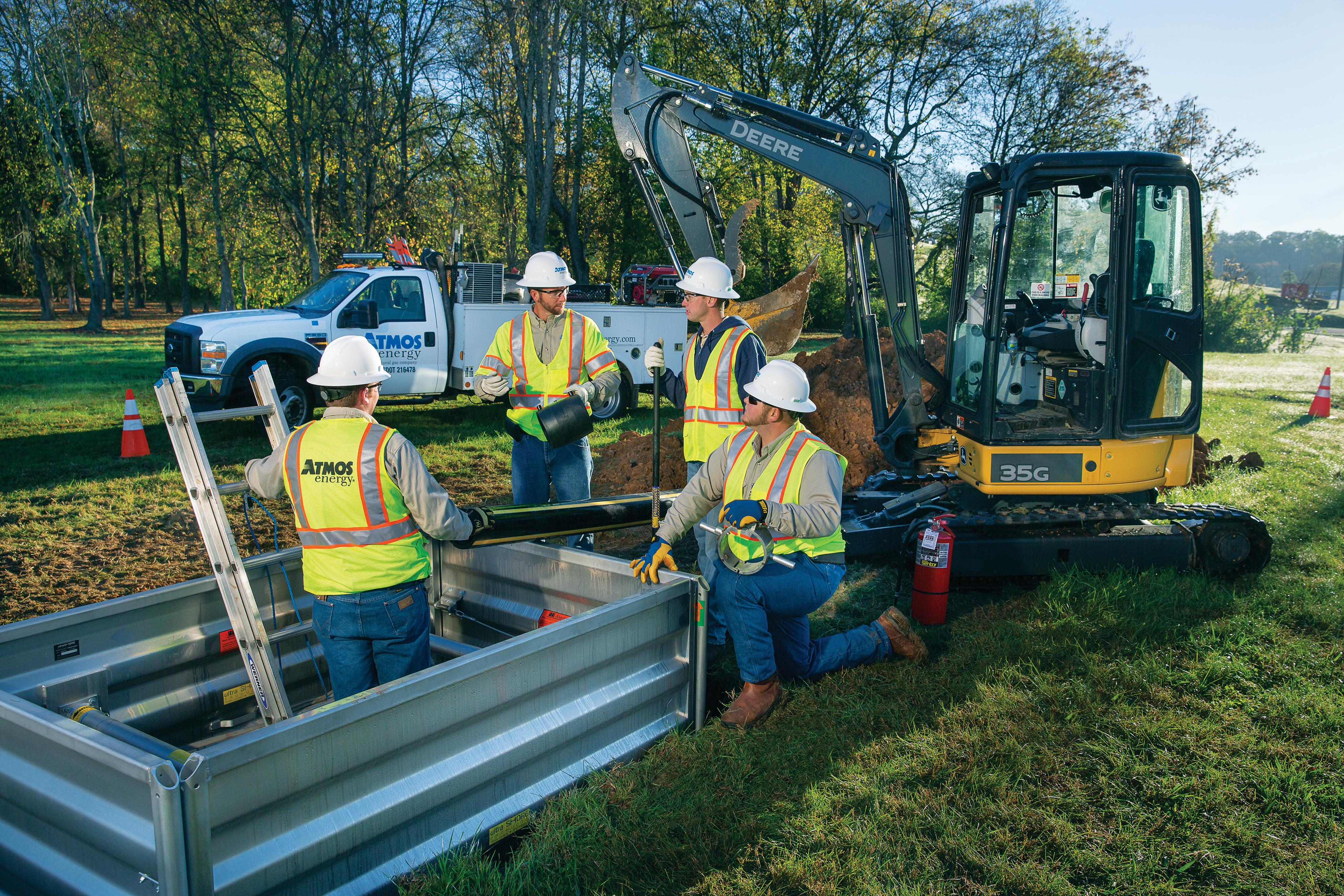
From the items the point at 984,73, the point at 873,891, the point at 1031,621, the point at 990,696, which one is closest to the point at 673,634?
the point at 873,891

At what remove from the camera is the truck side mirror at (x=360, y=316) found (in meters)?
11.3

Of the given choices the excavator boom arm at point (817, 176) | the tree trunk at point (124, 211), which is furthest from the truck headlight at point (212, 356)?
the tree trunk at point (124, 211)

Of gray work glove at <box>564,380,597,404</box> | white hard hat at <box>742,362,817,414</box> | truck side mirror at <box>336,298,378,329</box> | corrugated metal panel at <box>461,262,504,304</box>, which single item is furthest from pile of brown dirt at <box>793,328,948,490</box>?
truck side mirror at <box>336,298,378,329</box>

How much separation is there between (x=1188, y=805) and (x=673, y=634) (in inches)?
86.1

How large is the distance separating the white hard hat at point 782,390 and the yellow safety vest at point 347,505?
1.67 m

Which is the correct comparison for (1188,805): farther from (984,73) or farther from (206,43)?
(984,73)

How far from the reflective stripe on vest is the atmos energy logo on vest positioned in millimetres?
2079

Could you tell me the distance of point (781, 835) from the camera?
3236 mm

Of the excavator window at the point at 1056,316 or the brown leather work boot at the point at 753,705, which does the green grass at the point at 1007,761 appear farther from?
the excavator window at the point at 1056,316

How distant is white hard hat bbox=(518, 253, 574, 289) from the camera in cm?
541

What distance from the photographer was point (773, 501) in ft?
13.1

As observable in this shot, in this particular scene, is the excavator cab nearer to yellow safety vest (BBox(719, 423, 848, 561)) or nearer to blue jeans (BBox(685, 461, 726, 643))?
blue jeans (BBox(685, 461, 726, 643))

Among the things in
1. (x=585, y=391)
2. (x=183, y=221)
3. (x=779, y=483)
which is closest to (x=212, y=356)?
(x=585, y=391)

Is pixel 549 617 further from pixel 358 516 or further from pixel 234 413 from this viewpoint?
pixel 234 413
